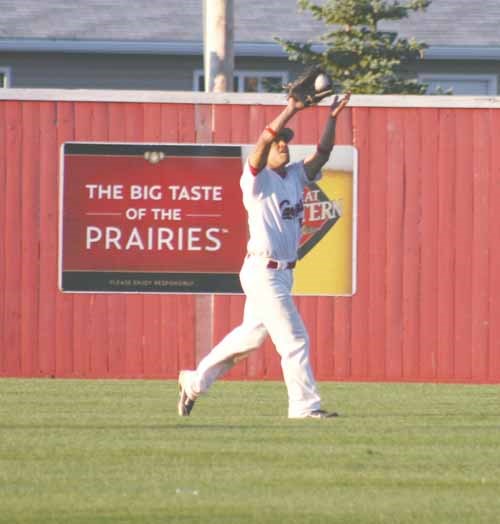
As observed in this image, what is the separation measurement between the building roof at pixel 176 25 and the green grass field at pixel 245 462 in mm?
13646

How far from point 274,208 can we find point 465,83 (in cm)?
1677

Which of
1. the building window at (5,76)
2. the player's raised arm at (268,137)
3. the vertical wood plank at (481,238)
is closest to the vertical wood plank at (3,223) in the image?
the vertical wood plank at (481,238)

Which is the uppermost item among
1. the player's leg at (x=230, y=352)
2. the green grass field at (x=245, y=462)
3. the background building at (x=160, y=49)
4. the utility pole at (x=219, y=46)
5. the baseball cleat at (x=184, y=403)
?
the background building at (x=160, y=49)

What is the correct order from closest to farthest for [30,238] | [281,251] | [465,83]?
[281,251]
[30,238]
[465,83]

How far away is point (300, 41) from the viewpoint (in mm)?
28297

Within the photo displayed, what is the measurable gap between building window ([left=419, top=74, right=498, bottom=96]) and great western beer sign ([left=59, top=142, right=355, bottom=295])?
10548 millimetres

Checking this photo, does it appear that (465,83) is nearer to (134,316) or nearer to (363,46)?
(363,46)

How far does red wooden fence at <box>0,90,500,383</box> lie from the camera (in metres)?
18.7

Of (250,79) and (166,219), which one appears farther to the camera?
(250,79)

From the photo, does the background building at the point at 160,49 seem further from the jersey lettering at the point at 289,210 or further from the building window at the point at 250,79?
the jersey lettering at the point at 289,210

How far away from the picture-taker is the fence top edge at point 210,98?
61.1ft

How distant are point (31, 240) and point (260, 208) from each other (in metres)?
6.42

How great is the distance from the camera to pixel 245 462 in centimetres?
1044

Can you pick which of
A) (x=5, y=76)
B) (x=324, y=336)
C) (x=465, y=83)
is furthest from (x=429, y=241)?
(x=5, y=76)
